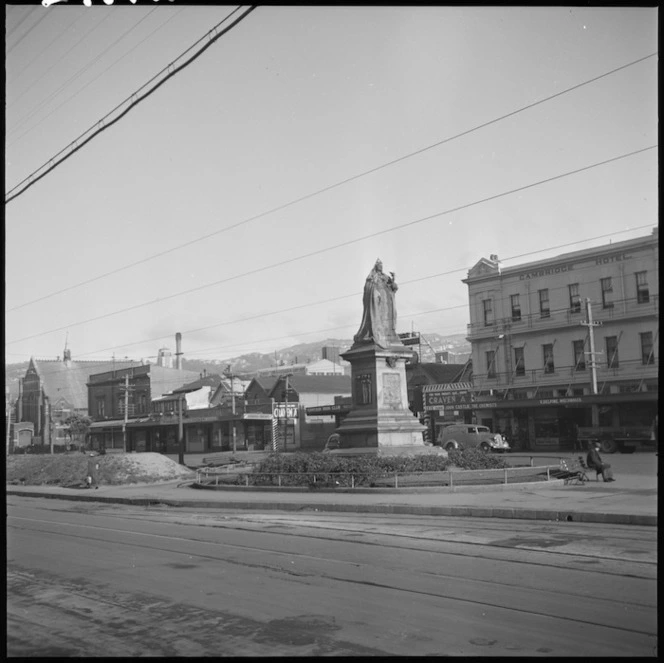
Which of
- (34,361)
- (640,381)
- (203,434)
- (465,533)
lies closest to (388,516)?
(465,533)

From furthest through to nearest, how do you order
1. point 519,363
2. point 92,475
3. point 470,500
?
point 519,363
point 92,475
point 470,500

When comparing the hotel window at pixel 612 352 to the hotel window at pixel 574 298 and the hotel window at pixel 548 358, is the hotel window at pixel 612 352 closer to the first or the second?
the hotel window at pixel 574 298

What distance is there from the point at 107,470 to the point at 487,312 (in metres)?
29.3

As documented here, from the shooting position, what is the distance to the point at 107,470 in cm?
3469

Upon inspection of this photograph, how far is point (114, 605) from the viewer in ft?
26.3

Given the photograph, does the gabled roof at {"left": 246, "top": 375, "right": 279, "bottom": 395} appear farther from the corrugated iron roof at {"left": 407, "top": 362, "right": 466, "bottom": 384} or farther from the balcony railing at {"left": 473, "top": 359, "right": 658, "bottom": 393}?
the balcony railing at {"left": 473, "top": 359, "right": 658, "bottom": 393}

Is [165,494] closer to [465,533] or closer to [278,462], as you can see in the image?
[278,462]

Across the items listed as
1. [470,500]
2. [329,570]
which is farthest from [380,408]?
[329,570]

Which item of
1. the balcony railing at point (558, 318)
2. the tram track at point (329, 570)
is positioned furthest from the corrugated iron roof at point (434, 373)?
the tram track at point (329, 570)

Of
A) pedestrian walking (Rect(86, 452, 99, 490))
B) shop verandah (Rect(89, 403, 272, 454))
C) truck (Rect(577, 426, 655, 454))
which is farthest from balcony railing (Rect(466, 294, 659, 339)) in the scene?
pedestrian walking (Rect(86, 452, 99, 490))

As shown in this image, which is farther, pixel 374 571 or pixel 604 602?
pixel 374 571

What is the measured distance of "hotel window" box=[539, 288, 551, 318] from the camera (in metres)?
48.8

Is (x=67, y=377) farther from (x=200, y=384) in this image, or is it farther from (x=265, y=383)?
(x=265, y=383)

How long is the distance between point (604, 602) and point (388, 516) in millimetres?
9594
